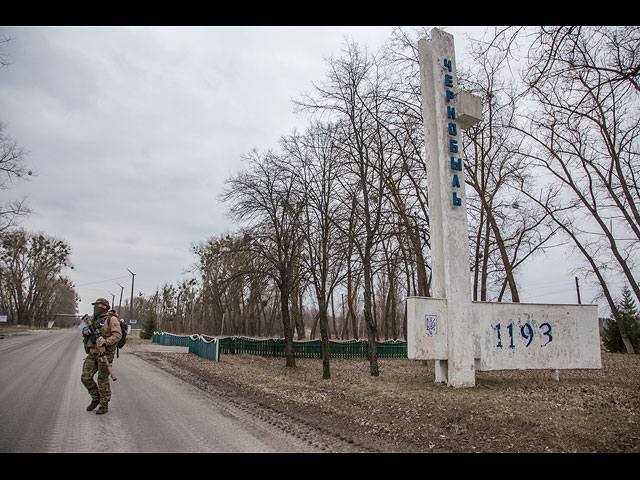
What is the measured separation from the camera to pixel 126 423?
20.4 ft

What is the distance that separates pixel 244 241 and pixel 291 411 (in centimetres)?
936

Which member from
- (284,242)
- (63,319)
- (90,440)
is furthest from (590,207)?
(63,319)

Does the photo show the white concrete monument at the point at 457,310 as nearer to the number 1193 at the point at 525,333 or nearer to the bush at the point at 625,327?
the number 1193 at the point at 525,333

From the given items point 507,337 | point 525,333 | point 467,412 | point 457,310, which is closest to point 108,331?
point 467,412

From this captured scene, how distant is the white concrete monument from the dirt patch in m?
0.72

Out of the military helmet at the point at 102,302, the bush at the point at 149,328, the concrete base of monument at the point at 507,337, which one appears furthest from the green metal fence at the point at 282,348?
the bush at the point at 149,328

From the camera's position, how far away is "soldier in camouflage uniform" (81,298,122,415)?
694 cm

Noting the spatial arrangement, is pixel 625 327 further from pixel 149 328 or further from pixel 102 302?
pixel 149 328

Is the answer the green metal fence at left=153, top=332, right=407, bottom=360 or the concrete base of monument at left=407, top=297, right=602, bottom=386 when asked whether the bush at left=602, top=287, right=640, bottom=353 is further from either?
the concrete base of monument at left=407, top=297, right=602, bottom=386

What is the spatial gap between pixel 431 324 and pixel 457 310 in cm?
81

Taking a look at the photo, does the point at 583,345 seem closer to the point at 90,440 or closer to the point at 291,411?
the point at 291,411

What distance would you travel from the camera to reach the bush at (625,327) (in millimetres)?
25609
